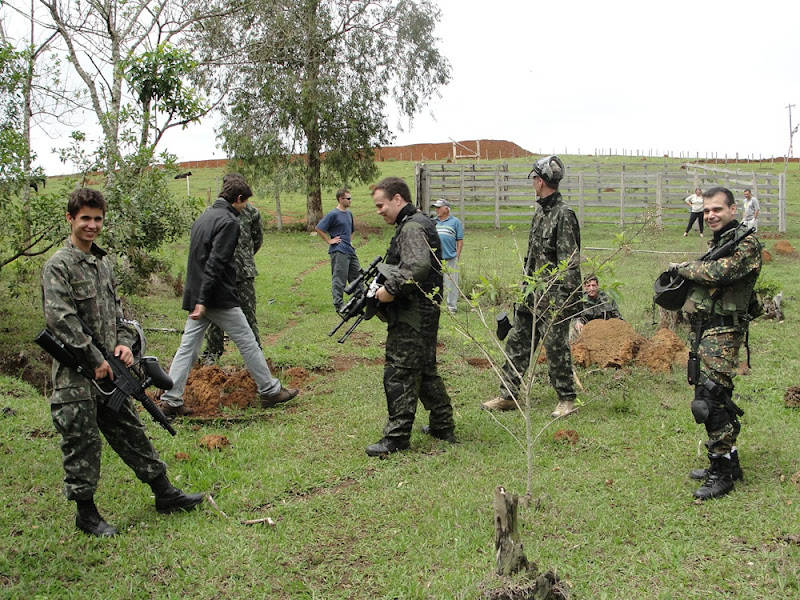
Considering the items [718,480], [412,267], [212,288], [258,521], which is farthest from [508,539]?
[212,288]

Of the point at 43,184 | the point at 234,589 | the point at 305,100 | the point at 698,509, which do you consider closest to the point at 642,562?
the point at 698,509

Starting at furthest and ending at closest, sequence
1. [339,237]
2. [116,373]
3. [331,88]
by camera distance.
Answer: [331,88]
[339,237]
[116,373]

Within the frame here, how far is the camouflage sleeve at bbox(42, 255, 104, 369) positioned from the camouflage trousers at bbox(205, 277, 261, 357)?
130 inches

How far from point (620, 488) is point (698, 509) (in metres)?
0.51

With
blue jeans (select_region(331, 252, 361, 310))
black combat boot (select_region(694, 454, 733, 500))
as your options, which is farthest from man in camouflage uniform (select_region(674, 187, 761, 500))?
blue jeans (select_region(331, 252, 361, 310))

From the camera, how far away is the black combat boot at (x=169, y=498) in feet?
14.5

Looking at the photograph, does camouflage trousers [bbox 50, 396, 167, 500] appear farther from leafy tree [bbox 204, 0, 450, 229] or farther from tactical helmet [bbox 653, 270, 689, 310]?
leafy tree [bbox 204, 0, 450, 229]

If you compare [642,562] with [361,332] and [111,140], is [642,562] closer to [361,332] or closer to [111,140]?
[361,332]

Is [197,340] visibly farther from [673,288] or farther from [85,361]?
[673,288]

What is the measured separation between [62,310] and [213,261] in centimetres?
218

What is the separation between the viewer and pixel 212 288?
605 centimetres

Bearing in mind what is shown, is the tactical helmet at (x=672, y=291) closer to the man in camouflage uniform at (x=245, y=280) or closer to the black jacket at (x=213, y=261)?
the black jacket at (x=213, y=261)

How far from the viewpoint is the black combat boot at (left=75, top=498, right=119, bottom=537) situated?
13.6 ft

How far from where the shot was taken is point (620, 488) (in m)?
4.72
